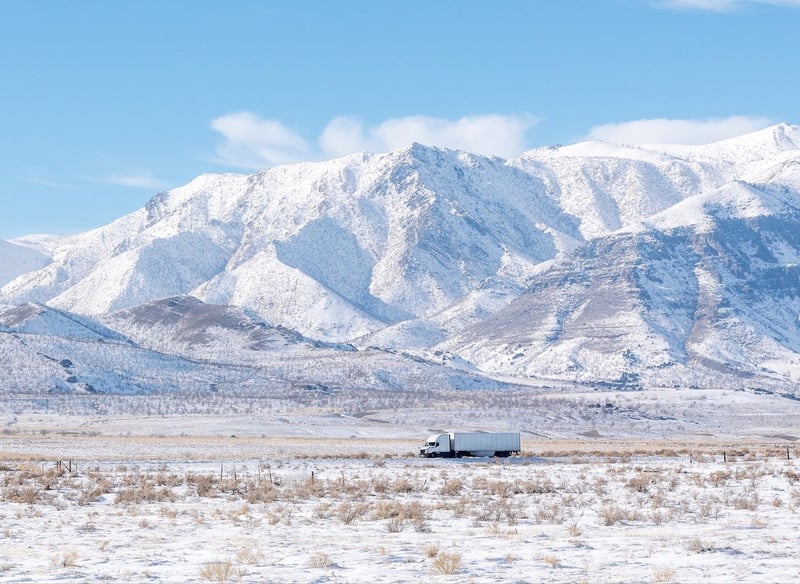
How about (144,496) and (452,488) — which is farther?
(452,488)

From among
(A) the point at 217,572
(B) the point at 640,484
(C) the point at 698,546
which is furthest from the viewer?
(B) the point at 640,484

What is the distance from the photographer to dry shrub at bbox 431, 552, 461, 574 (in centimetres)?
2491

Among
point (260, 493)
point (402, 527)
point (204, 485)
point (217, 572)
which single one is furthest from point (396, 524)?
point (204, 485)

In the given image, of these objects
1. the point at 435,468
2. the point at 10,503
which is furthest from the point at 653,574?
the point at 435,468

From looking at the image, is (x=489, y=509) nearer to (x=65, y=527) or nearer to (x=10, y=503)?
(x=65, y=527)

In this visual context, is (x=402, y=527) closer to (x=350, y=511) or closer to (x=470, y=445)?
(x=350, y=511)

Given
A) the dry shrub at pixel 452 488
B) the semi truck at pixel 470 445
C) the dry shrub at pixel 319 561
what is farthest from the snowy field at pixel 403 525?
the semi truck at pixel 470 445

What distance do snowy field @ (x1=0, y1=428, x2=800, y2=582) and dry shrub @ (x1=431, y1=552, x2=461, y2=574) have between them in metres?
0.05


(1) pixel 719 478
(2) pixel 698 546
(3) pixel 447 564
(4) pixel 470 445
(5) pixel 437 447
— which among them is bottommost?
(3) pixel 447 564

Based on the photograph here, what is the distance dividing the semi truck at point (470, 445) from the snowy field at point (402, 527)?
102 feet

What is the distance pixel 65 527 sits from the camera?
1329 inches

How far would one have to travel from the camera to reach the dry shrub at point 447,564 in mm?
24906

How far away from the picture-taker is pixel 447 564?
25031 millimetres

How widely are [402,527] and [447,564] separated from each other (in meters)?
8.22
